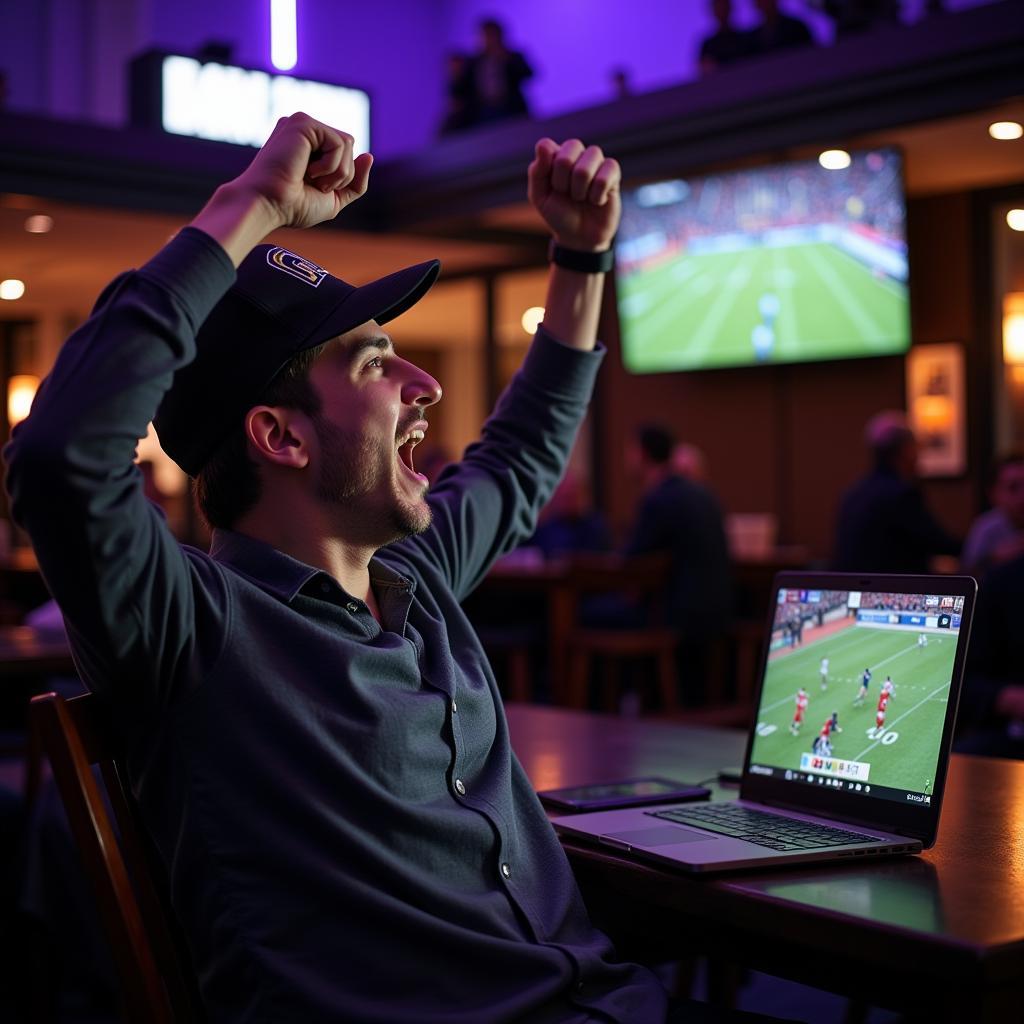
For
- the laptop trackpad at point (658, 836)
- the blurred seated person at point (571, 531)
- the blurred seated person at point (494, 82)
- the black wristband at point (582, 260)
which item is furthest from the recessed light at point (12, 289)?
the laptop trackpad at point (658, 836)

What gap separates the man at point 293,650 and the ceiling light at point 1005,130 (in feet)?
16.9

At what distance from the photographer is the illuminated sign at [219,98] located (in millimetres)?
7293

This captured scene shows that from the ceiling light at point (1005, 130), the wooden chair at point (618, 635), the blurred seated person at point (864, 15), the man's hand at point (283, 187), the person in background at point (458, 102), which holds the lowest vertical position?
the wooden chair at point (618, 635)

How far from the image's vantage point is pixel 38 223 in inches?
305

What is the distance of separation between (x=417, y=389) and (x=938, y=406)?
6.33m

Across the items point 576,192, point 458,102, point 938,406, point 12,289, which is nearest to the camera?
point 576,192

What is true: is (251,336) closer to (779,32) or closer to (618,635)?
(618,635)

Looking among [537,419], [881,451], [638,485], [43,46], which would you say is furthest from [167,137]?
[537,419]

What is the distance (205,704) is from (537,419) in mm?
725

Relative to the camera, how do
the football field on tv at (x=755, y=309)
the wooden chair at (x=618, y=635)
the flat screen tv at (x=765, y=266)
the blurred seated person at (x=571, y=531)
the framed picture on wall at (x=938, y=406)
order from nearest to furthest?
the wooden chair at (x=618, y=635), the flat screen tv at (x=765, y=266), the football field on tv at (x=755, y=309), the blurred seated person at (x=571, y=531), the framed picture on wall at (x=938, y=406)

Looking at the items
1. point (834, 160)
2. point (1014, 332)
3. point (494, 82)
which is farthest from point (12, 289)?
point (1014, 332)

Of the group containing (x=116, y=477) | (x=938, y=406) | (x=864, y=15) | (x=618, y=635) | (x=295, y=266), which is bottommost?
(x=618, y=635)

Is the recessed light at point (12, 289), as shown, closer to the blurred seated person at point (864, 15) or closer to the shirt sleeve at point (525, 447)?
the blurred seated person at point (864, 15)

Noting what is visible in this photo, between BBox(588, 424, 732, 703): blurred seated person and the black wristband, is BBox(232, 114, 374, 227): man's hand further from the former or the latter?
BBox(588, 424, 732, 703): blurred seated person
